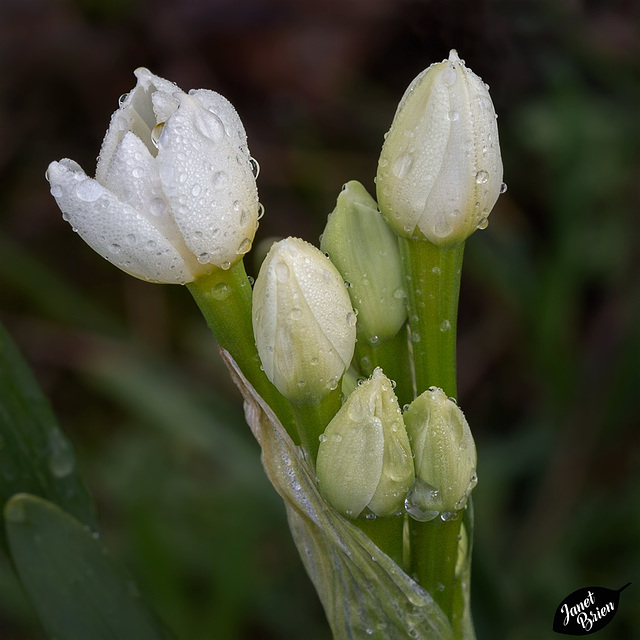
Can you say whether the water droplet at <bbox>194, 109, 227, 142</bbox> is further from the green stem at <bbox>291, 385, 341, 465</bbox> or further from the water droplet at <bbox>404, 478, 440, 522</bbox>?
the water droplet at <bbox>404, 478, 440, 522</bbox>

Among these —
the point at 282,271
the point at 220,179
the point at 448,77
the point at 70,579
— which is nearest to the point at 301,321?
the point at 282,271

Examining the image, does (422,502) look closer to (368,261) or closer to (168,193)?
(368,261)

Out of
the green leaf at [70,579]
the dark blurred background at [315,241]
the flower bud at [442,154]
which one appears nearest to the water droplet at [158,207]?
the flower bud at [442,154]

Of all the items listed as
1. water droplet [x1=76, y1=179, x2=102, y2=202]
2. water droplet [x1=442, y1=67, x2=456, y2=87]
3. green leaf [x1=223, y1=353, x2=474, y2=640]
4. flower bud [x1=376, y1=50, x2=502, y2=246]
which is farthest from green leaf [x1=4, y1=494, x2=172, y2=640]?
water droplet [x1=442, y1=67, x2=456, y2=87]

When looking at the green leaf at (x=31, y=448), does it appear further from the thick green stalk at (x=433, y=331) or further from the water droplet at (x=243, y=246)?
the thick green stalk at (x=433, y=331)

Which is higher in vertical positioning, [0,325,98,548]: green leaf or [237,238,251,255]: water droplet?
[237,238,251,255]: water droplet
